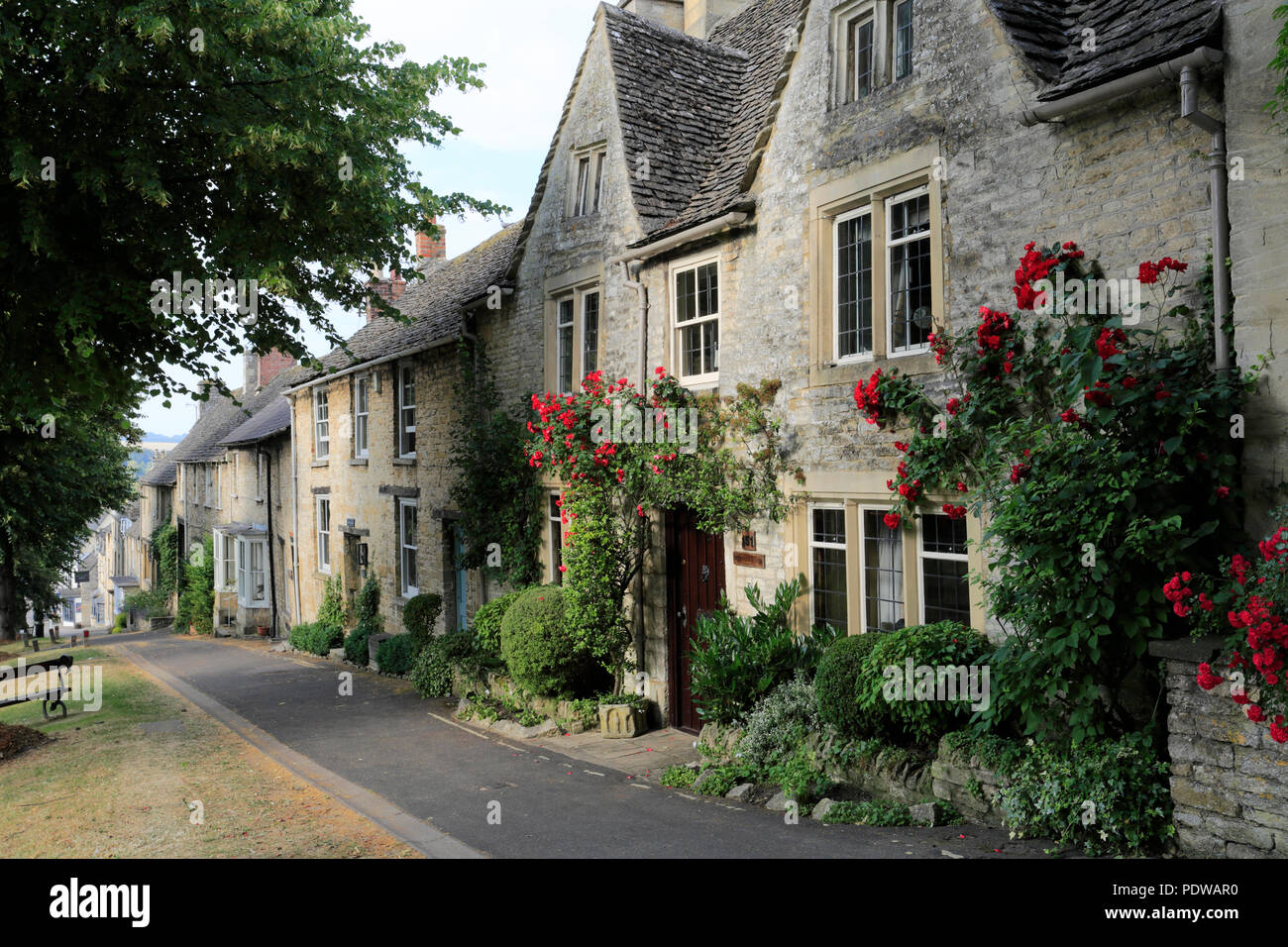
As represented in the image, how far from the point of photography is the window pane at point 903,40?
9.55 m

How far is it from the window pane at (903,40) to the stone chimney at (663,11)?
1020cm

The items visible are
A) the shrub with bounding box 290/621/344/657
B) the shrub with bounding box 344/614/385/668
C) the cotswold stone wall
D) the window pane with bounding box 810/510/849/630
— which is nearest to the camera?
the cotswold stone wall

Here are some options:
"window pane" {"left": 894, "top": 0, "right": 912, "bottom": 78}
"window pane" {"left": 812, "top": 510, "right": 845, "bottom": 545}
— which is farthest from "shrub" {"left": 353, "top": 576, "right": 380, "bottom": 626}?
"window pane" {"left": 894, "top": 0, "right": 912, "bottom": 78}

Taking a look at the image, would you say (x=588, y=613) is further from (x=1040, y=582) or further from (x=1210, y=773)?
(x=1210, y=773)

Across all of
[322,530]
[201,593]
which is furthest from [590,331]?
[201,593]

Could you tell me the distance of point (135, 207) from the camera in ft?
32.7

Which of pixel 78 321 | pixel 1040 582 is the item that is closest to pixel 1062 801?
pixel 1040 582

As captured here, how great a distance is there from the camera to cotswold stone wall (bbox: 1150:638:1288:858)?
18.9 feet

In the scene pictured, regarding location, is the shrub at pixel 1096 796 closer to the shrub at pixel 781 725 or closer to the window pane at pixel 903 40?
the shrub at pixel 781 725

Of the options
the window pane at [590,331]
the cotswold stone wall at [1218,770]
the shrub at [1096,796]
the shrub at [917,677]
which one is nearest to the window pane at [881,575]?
the shrub at [917,677]

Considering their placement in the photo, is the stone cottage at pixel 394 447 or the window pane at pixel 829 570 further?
the stone cottage at pixel 394 447

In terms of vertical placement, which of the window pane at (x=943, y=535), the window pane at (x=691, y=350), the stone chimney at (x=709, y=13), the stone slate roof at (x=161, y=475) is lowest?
the window pane at (x=943, y=535)

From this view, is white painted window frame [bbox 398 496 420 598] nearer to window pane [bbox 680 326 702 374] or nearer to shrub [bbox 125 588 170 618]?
window pane [bbox 680 326 702 374]

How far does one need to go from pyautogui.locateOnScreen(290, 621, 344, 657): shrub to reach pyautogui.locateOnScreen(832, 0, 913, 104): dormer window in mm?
19209
